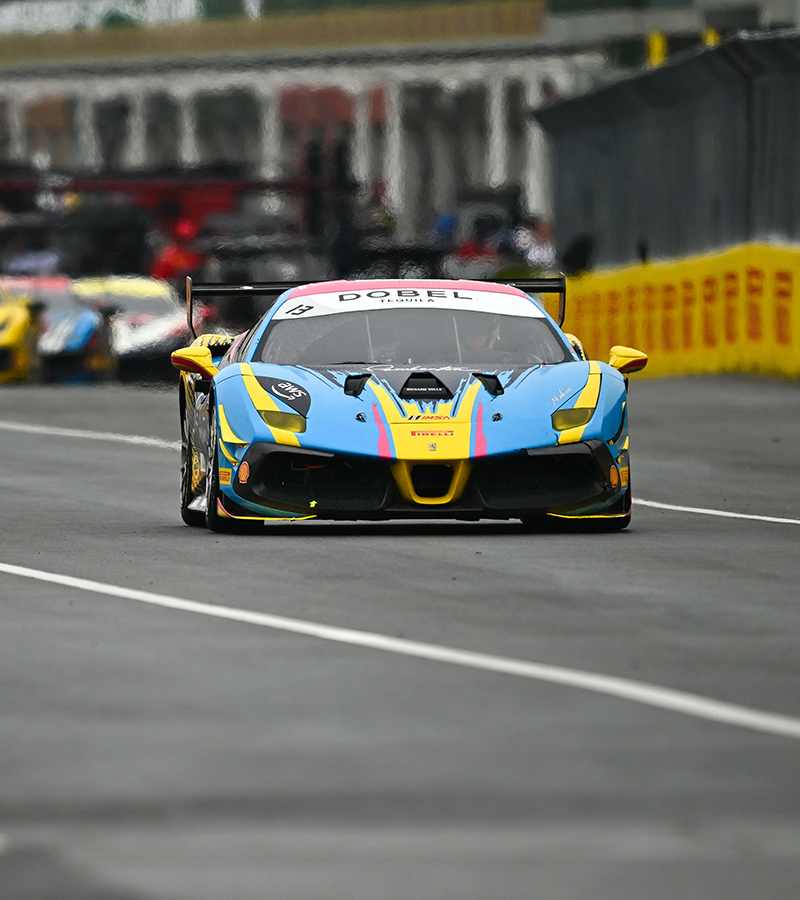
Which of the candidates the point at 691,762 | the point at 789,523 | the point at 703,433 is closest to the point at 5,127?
the point at 703,433

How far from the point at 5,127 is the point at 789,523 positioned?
81512 mm

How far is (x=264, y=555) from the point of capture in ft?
34.0

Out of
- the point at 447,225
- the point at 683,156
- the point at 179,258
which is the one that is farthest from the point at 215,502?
the point at 447,225

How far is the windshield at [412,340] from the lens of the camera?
11898 mm

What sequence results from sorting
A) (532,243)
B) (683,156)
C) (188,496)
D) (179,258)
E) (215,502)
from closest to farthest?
1. (215,502)
2. (188,496)
3. (683,156)
4. (179,258)
5. (532,243)

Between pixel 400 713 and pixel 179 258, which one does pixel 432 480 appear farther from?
pixel 179 258

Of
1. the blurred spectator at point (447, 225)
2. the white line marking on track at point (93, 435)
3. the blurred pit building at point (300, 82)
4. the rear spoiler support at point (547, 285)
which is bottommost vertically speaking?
the white line marking on track at point (93, 435)

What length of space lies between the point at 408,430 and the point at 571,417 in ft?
2.54

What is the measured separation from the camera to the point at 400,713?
6488 mm

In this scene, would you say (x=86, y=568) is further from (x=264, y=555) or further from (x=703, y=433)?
(x=703, y=433)

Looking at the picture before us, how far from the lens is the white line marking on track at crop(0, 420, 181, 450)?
18.9 metres

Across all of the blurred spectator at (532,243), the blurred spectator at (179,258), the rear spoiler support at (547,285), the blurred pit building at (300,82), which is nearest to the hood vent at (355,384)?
the rear spoiler support at (547,285)

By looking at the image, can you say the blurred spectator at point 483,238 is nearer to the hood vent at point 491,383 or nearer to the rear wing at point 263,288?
the rear wing at point 263,288

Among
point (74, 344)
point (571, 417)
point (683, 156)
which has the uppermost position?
point (683, 156)
